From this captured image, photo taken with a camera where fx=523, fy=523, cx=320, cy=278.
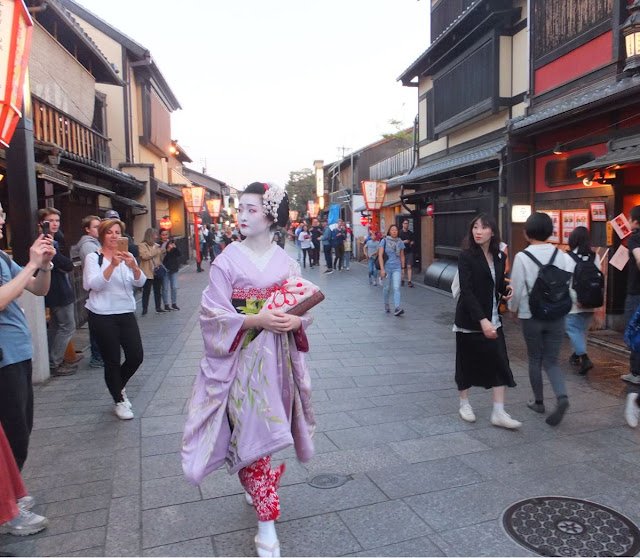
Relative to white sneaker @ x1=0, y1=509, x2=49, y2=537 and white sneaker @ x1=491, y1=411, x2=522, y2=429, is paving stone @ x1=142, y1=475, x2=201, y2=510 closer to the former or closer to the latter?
white sneaker @ x1=0, y1=509, x2=49, y2=537

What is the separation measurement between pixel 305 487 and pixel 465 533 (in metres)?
1.11

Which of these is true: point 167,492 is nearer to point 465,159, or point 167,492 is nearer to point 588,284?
point 588,284

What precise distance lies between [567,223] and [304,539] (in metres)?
7.75

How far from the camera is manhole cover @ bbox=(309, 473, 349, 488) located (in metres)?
3.59

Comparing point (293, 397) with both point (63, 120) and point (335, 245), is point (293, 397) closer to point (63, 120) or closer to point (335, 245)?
point (63, 120)

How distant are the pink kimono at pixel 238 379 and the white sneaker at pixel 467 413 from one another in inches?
89.5

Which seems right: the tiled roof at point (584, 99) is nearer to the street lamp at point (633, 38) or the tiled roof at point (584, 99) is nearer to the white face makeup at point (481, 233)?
the street lamp at point (633, 38)

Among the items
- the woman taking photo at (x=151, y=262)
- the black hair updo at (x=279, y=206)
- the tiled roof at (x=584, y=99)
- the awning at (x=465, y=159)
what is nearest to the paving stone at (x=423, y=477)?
the black hair updo at (x=279, y=206)

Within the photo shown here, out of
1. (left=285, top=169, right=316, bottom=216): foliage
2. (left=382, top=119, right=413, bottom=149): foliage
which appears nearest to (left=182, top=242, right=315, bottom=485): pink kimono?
(left=382, top=119, right=413, bottom=149): foliage

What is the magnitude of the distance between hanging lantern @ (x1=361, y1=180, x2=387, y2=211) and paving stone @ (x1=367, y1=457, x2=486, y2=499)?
49.4 ft

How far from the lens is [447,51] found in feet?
46.8

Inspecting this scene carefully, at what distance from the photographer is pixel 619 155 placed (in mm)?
6883

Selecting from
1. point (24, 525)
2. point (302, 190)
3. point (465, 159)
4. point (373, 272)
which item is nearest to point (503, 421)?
point (24, 525)

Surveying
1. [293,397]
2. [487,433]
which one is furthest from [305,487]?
[487,433]
